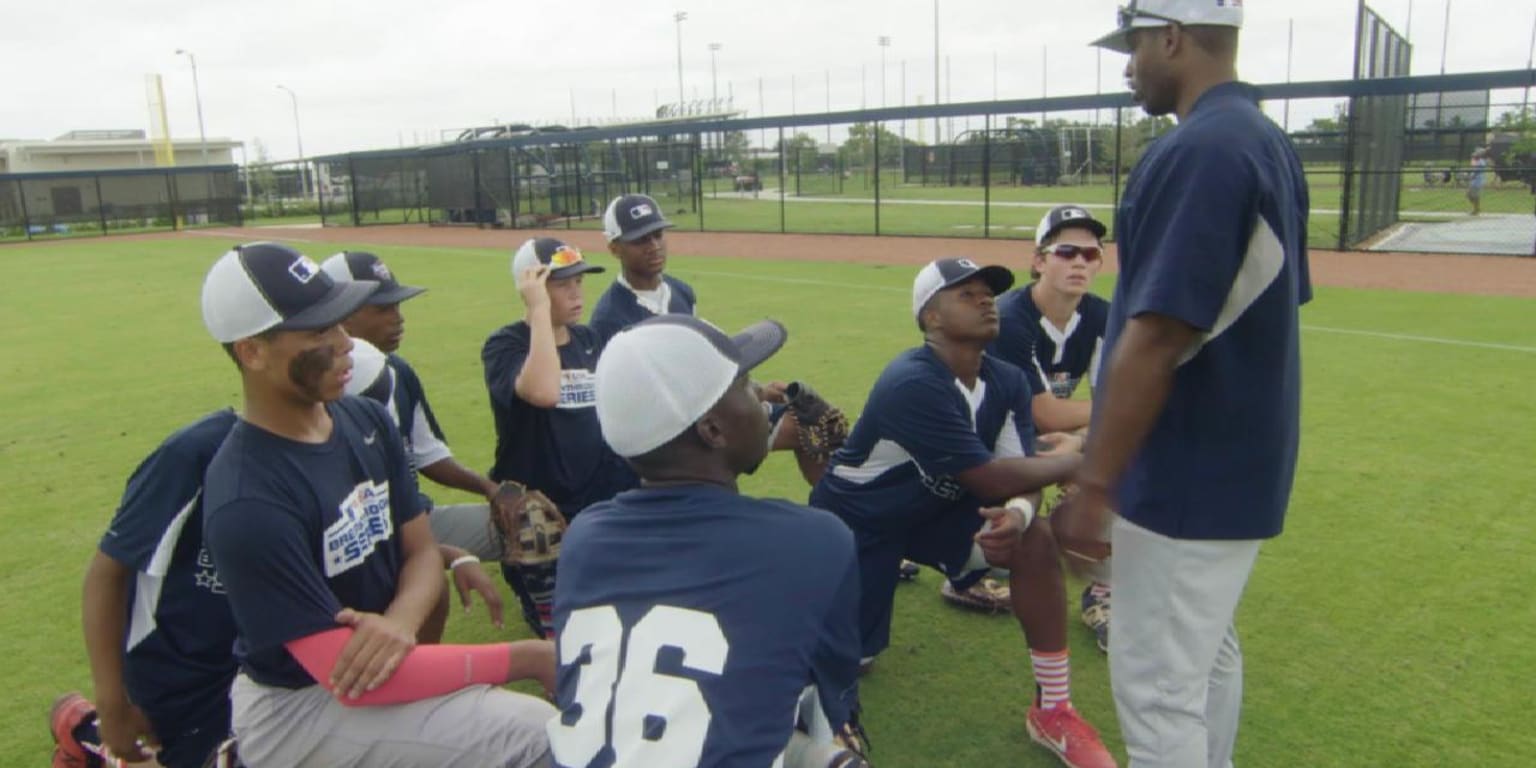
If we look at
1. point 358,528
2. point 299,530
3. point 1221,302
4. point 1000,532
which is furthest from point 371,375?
point 1221,302

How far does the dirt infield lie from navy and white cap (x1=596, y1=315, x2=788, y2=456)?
48.9ft

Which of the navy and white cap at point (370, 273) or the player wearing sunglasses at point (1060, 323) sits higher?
the navy and white cap at point (370, 273)

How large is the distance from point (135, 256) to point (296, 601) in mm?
30048

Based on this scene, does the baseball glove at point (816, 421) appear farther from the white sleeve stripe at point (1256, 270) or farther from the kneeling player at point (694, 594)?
the white sleeve stripe at point (1256, 270)

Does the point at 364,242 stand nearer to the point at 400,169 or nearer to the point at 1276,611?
the point at 400,169

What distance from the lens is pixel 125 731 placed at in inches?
119

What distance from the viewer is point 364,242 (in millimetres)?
30859

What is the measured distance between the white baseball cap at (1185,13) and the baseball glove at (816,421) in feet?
7.00

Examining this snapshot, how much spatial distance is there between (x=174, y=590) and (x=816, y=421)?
2466 millimetres

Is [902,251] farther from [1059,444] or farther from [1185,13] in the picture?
[1185,13]

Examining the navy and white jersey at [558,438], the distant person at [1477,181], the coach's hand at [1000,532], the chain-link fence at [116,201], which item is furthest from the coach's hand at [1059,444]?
the chain-link fence at [116,201]

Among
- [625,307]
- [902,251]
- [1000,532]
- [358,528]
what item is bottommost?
[902,251]

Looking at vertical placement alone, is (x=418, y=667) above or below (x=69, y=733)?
above

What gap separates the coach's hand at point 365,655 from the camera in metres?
2.58
